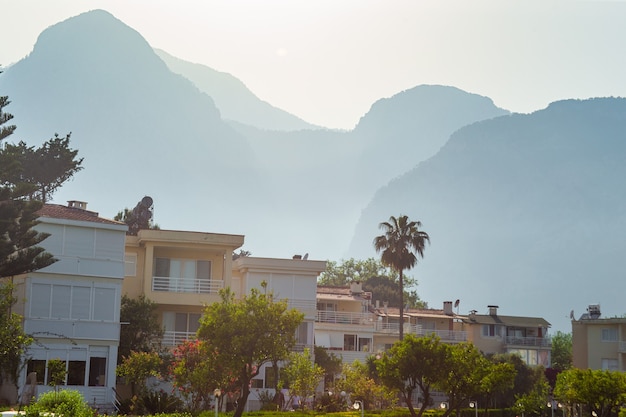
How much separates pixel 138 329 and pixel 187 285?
3.88 metres

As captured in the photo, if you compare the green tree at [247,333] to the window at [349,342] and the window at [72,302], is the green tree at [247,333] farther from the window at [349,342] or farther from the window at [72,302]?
the window at [349,342]

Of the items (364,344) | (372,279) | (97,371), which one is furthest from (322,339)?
(372,279)

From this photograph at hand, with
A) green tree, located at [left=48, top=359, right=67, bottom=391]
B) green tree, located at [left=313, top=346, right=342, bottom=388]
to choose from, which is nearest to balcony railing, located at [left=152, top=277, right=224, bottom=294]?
green tree, located at [left=48, top=359, right=67, bottom=391]

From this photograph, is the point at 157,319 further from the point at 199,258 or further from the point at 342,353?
the point at 342,353

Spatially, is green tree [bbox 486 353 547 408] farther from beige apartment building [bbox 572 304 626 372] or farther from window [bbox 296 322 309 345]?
window [bbox 296 322 309 345]

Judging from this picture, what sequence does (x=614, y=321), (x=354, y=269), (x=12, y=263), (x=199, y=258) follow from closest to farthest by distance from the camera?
(x=12, y=263) < (x=199, y=258) < (x=614, y=321) < (x=354, y=269)

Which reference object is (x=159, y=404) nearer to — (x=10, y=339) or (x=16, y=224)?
(x=10, y=339)

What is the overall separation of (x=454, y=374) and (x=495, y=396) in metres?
21.5

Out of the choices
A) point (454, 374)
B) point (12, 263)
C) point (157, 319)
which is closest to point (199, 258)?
point (157, 319)

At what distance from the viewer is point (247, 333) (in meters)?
28.9

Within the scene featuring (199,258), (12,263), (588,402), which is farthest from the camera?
(199,258)

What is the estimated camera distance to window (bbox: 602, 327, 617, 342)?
6598 cm

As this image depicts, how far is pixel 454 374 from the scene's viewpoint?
3572 centimetres

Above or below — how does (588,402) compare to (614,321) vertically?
below
